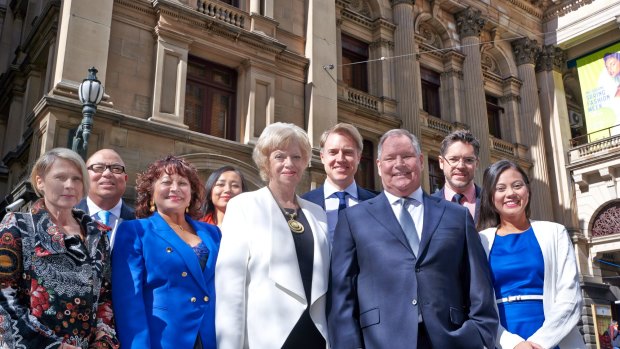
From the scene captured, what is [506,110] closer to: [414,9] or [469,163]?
[414,9]

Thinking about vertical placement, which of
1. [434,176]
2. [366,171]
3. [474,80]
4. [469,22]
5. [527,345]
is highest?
[469,22]

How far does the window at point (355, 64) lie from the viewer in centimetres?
1764

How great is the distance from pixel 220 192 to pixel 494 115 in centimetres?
1960

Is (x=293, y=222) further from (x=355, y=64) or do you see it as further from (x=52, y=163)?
(x=355, y=64)

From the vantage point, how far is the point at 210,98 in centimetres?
1322

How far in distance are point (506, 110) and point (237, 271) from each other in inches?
846

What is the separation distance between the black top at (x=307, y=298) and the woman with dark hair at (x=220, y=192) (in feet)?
5.83

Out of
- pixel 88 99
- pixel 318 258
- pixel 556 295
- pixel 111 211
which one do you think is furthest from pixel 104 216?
pixel 88 99

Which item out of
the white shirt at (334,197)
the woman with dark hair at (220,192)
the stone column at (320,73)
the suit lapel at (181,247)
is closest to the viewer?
the suit lapel at (181,247)

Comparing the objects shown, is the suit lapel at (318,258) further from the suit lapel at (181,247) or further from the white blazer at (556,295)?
the white blazer at (556,295)

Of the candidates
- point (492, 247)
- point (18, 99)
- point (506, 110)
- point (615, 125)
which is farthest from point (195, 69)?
point (615, 125)

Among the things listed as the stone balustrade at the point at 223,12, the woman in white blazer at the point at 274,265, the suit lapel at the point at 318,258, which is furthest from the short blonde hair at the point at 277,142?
the stone balustrade at the point at 223,12

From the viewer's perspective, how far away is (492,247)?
12.2ft

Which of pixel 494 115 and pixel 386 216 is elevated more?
pixel 494 115
